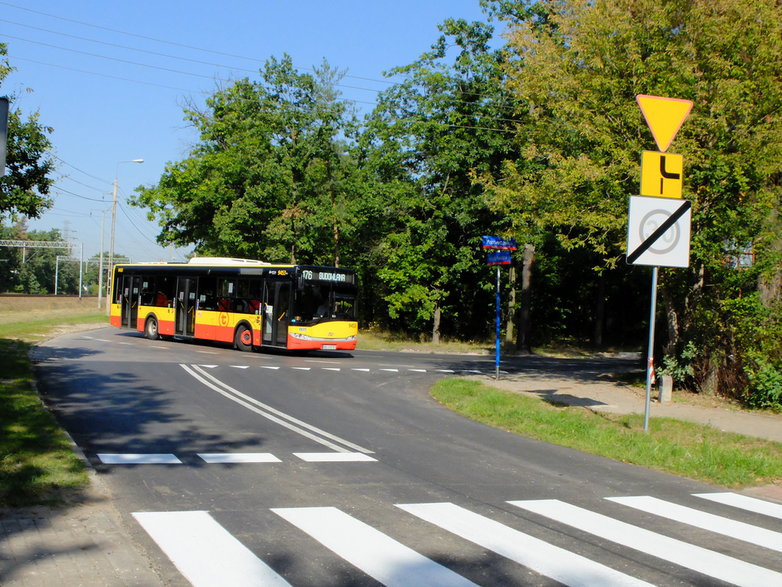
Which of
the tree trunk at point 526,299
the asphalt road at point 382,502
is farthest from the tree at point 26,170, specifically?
the tree trunk at point 526,299

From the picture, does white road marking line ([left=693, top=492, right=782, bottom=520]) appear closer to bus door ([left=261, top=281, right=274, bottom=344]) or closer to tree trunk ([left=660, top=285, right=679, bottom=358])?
tree trunk ([left=660, top=285, right=679, bottom=358])

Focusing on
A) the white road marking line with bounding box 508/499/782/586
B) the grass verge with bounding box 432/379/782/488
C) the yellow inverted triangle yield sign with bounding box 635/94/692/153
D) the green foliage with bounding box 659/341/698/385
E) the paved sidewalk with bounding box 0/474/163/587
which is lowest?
the grass verge with bounding box 432/379/782/488

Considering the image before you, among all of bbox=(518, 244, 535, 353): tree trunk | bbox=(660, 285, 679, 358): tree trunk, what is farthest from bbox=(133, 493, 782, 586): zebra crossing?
bbox=(518, 244, 535, 353): tree trunk

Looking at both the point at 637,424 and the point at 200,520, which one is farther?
the point at 637,424

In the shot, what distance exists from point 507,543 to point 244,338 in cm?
2151

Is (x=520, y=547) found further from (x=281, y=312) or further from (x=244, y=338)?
(x=244, y=338)

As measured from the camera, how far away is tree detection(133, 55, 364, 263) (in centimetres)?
4144

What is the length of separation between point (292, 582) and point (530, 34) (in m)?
21.5

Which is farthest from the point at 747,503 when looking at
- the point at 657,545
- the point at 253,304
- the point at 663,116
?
the point at 253,304

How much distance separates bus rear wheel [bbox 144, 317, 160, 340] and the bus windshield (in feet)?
27.1

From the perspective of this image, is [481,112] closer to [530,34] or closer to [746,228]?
[530,34]

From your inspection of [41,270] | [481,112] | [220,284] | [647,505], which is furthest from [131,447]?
[41,270]

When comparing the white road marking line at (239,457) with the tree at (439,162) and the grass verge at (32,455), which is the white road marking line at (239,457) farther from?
the tree at (439,162)

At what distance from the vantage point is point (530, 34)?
2358 cm
